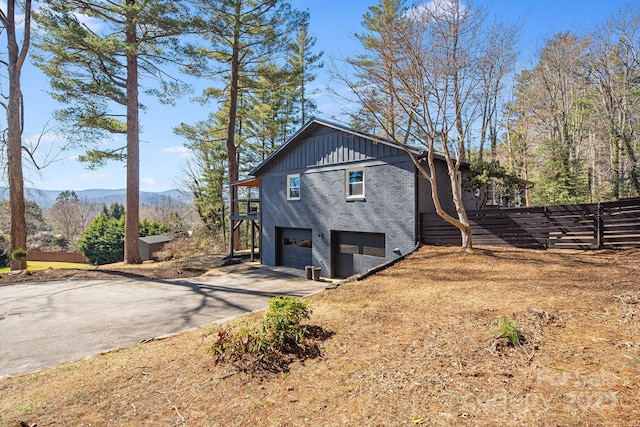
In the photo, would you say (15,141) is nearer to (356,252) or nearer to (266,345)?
(356,252)

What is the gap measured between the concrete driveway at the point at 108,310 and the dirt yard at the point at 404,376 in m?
1.17

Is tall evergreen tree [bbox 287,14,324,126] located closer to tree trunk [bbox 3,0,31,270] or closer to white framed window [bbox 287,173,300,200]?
white framed window [bbox 287,173,300,200]

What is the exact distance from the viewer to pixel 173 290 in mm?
10242

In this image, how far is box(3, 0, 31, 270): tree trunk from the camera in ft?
45.3

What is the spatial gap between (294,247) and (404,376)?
11.9 m

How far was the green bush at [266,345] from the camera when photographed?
3818 mm

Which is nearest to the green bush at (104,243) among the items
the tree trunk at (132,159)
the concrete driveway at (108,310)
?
the tree trunk at (132,159)

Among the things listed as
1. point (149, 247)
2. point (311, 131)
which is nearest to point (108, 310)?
point (311, 131)

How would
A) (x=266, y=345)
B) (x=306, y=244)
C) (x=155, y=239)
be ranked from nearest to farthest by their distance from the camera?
(x=266, y=345), (x=306, y=244), (x=155, y=239)

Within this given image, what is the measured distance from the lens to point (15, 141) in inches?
555

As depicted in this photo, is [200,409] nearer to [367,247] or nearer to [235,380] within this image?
[235,380]

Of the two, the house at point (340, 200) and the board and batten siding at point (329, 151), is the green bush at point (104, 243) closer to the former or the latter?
the house at point (340, 200)

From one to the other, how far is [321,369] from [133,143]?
53.8 feet

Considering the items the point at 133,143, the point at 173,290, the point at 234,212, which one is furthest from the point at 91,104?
the point at 173,290
